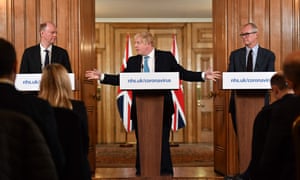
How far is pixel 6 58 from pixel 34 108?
9.5 inches

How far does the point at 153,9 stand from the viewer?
12188 millimetres

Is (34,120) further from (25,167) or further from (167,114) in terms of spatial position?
(167,114)

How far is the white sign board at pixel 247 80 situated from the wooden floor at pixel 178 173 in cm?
168

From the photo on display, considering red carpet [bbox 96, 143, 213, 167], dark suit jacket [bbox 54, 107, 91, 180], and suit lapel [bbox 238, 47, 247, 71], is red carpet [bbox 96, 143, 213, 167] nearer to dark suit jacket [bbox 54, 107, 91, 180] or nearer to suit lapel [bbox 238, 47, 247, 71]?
suit lapel [bbox 238, 47, 247, 71]

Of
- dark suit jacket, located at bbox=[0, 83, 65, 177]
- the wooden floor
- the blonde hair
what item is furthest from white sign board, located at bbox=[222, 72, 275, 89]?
dark suit jacket, located at bbox=[0, 83, 65, 177]

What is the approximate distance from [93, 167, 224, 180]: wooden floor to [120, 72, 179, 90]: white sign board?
176 cm

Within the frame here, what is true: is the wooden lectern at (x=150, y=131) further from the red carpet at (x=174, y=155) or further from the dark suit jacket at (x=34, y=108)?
the red carpet at (x=174, y=155)

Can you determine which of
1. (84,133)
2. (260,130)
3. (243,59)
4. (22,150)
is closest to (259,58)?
(243,59)

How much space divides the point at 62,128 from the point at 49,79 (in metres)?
0.30

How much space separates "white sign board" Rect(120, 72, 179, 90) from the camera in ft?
17.0

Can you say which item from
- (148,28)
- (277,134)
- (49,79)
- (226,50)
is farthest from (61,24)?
(148,28)

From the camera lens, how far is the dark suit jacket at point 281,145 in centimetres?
278

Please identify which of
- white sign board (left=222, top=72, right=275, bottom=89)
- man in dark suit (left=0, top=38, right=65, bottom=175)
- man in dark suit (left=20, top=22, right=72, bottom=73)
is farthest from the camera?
man in dark suit (left=20, top=22, right=72, bottom=73)

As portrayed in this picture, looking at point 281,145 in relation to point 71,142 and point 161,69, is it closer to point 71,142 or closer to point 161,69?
point 71,142
